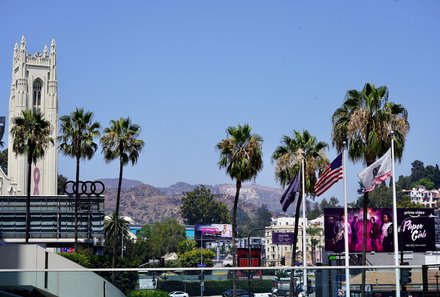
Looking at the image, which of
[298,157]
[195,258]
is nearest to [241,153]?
[298,157]

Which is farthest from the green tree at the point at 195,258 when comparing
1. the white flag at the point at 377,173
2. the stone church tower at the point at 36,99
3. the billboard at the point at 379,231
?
the white flag at the point at 377,173

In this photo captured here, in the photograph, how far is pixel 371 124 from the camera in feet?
142

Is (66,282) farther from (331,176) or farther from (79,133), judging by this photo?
(79,133)

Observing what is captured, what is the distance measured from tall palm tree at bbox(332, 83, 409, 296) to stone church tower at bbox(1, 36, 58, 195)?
461 feet

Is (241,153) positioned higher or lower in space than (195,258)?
higher

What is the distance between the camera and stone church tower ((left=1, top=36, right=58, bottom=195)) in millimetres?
179250

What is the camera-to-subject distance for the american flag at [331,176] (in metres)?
38.7

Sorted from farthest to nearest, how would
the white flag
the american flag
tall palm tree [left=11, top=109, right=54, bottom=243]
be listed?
tall palm tree [left=11, top=109, right=54, bottom=243] < the american flag < the white flag

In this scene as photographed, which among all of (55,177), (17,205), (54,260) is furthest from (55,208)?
(55,177)

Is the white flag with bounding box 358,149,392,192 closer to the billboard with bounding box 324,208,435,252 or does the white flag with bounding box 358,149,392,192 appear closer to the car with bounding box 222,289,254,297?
the car with bounding box 222,289,254,297

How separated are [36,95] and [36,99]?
1039 mm

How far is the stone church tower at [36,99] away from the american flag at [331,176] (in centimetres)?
14311

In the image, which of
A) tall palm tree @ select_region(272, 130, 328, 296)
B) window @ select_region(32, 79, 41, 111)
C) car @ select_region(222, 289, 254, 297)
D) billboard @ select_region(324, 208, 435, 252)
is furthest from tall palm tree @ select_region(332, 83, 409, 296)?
window @ select_region(32, 79, 41, 111)

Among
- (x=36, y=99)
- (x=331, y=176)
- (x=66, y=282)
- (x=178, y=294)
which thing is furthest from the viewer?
(x=36, y=99)
